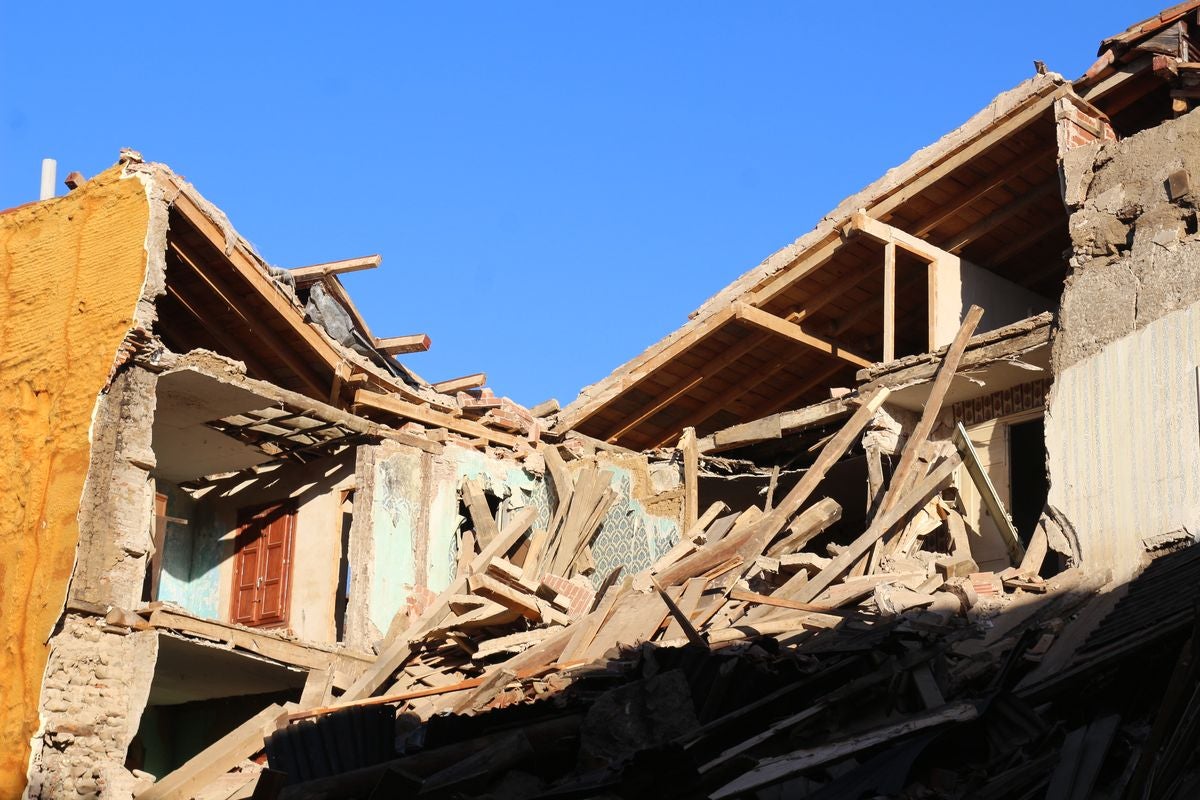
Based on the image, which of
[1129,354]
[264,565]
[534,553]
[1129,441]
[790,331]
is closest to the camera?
[1129,441]

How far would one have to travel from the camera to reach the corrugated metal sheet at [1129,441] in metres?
12.4

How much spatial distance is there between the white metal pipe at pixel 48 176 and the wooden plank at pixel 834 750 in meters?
10.3

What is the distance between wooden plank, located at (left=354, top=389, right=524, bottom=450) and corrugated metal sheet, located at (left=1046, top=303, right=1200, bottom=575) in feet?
22.6

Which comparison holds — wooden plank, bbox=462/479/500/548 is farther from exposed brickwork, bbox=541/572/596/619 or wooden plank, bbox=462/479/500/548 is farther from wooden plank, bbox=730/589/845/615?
wooden plank, bbox=730/589/845/615

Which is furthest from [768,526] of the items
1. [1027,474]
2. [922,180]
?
[922,180]

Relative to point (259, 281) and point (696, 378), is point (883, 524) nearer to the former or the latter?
point (696, 378)

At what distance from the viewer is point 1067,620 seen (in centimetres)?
1167

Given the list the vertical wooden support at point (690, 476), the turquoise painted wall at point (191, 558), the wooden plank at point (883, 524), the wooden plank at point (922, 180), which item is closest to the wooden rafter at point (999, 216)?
the wooden plank at point (922, 180)

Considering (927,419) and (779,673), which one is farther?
(927,419)

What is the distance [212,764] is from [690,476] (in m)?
6.56

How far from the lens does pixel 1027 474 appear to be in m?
15.5

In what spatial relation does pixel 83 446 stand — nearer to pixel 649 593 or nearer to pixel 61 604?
pixel 61 604

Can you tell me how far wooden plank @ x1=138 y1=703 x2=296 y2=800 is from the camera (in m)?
13.6

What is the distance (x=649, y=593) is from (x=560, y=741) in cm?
330
